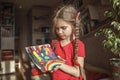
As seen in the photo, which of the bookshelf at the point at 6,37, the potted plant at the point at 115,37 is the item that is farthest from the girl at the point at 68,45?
the bookshelf at the point at 6,37

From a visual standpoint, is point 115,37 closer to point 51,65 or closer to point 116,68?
point 116,68

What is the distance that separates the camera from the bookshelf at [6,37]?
14.8 feet

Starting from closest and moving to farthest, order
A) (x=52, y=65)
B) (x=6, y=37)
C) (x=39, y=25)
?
(x=52, y=65) → (x=6, y=37) → (x=39, y=25)

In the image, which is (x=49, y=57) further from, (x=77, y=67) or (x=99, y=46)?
(x=99, y=46)

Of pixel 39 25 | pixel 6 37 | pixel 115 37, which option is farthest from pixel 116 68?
pixel 39 25

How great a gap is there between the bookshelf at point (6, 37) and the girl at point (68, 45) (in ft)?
12.8

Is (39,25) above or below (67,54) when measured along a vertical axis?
above

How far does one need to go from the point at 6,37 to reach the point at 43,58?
13.3 ft

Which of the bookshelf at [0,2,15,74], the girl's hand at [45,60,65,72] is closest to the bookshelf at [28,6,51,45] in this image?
the bookshelf at [0,2,15,74]

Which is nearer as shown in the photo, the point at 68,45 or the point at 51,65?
the point at 51,65

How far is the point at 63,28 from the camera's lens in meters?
0.78

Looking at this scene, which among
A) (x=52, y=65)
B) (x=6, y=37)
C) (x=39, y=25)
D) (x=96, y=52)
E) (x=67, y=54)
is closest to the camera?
(x=52, y=65)

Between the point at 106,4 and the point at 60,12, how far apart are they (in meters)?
1.10

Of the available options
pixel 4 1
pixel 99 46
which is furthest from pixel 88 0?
pixel 4 1
